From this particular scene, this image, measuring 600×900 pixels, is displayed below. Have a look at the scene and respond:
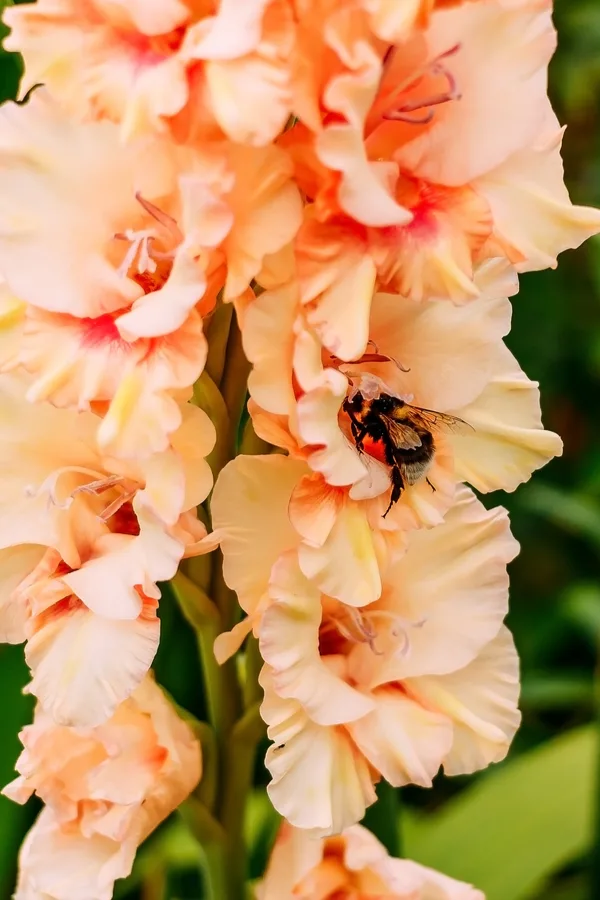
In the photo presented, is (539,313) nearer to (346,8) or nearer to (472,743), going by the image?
(472,743)

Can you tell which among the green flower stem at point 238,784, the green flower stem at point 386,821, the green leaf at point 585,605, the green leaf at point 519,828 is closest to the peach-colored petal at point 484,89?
the green flower stem at point 238,784

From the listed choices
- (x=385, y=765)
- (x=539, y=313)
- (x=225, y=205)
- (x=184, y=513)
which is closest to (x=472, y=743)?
(x=385, y=765)

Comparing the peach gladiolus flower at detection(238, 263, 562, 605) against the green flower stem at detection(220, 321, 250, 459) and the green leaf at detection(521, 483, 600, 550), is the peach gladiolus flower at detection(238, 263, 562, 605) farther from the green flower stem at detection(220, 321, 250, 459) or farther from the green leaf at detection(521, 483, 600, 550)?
the green leaf at detection(521, 483, 600, 550)

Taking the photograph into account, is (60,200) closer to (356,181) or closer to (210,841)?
(356,181)

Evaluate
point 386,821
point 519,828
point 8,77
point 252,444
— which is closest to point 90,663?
point 252,444

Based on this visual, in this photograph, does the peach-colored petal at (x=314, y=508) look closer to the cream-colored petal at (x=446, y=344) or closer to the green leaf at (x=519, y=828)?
the cream-colored petal at (x=446, y=344)

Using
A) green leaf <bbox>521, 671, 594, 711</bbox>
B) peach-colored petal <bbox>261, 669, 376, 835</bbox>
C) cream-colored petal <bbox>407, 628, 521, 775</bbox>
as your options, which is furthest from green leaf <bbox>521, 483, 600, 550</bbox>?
peach-colored petal <bbox>261, 669, 376, 835</bbox>
